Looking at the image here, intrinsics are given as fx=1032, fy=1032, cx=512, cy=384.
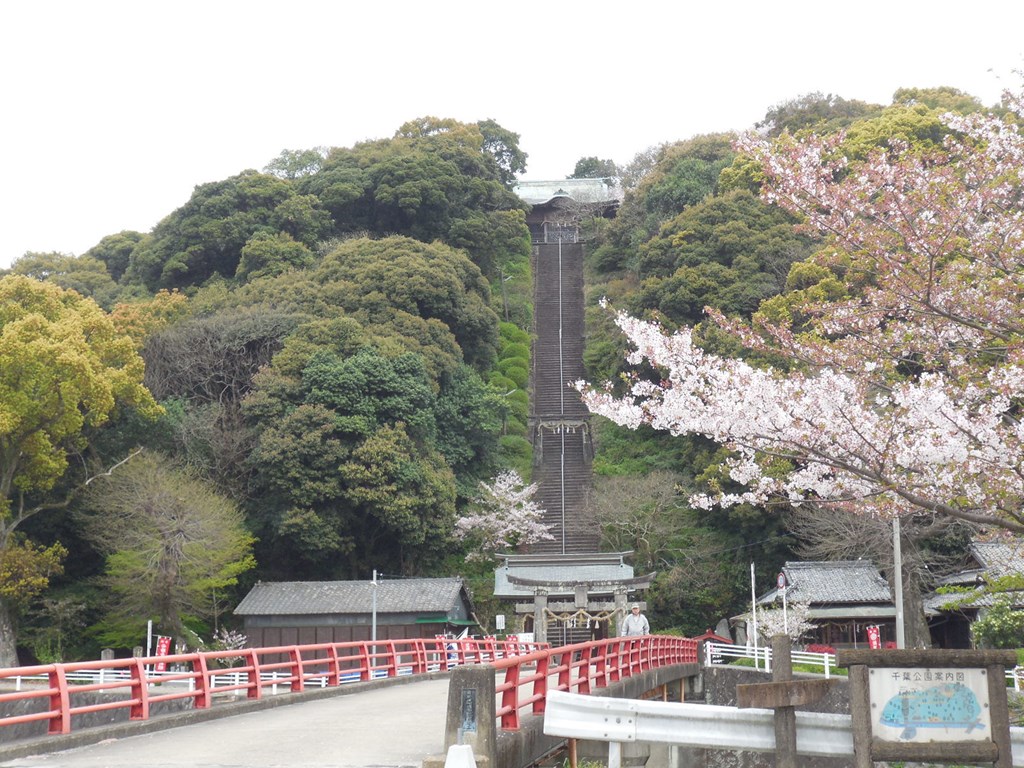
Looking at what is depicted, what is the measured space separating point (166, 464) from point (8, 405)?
6.79m

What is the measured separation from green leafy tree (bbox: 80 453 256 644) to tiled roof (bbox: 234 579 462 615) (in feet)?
3.92

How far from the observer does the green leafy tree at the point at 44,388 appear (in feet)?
90.9

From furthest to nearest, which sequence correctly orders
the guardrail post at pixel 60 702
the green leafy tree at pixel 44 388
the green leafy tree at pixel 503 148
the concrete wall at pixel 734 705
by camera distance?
the green leafy tree at pixel 503 148 < the green leafy tree at pixel 44 388 < the concrete wall at pixel 734 705 < the guardrail post at pixel 60 702

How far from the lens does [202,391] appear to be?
127 ft

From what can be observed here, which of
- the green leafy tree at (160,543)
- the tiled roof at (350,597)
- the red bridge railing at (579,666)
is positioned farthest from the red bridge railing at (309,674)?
the tiled roof at (350,597)

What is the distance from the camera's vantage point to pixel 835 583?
31.4m

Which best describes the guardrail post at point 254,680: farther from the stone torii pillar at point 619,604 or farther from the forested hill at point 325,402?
the stone torii pillar at point 619,604

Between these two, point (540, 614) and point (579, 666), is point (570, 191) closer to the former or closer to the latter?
point (540, 614)

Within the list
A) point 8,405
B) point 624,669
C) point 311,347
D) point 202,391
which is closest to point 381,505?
point 311,347

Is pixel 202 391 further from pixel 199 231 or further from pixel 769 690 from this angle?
pixel 769 690

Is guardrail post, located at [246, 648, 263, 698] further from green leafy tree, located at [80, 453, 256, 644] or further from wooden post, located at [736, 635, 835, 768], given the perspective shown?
green leafy tree, located at [80, 453, 256, 644]

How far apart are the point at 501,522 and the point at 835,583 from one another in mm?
12337

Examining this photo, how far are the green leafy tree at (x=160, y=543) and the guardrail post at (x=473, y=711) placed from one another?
24.0 meters

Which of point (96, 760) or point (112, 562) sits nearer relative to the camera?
point (96, 760)
